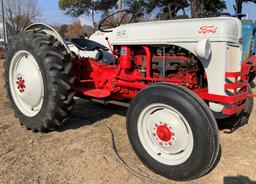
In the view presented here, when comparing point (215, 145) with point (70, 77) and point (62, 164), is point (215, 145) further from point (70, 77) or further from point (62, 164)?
point (70, 77)

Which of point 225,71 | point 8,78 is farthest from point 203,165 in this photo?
point 8,78

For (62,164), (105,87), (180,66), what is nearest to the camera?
(62,164)

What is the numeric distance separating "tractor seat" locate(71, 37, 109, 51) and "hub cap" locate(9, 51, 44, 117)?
34.8 inches

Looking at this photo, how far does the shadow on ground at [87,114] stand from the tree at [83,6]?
13989mm

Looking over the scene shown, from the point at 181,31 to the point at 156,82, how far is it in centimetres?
63

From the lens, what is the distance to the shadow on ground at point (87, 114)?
480cm

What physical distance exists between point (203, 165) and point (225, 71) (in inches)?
38.3

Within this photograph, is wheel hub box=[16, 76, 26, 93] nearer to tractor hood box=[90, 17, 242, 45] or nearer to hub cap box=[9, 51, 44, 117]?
hub cap box=[9, 51, 44, 117]

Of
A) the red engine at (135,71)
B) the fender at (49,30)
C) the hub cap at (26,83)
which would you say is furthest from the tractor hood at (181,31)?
the hub cap at (26,83)

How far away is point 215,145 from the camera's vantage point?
2.86 m

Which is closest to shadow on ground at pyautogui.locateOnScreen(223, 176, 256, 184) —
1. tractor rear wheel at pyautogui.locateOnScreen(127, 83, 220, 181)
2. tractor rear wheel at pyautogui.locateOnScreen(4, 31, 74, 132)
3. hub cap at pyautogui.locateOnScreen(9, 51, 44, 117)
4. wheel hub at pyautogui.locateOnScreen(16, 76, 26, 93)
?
tractor rear wheel at pyautogui.locateOnScreen(127, 83, 220, 181)

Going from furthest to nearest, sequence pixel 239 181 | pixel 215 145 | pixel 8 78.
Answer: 1. pixel 8 78
2. pixel 239 181
3. pixel 215 145

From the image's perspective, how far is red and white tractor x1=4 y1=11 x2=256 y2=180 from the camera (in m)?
3.04

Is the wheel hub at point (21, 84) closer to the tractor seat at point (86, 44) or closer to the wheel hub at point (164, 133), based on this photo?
the tractor seat at point (86, 44)
